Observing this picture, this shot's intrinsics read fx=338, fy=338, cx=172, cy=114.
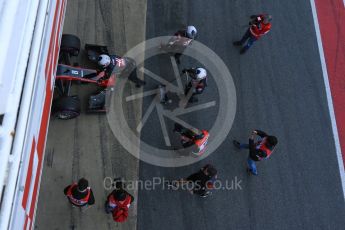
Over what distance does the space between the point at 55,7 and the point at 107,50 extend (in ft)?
9.94

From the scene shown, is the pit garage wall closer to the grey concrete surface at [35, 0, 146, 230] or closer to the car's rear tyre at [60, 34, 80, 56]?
the grey concrete surface at [35, 0, 146, 230]

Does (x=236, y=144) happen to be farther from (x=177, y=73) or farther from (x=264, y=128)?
(x=177, y=73)

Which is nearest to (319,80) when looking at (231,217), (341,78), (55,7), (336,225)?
(341,78)

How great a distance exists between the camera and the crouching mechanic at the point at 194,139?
674cm

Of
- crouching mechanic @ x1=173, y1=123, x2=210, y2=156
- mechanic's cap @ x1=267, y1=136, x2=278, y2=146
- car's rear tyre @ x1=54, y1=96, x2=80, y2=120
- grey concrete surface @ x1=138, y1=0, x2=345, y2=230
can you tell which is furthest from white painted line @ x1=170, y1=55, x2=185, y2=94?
Result: car's rear tyre @ x1=54, y1=96, x2=80, y2=120

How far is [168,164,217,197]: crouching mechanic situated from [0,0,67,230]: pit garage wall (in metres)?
3.09

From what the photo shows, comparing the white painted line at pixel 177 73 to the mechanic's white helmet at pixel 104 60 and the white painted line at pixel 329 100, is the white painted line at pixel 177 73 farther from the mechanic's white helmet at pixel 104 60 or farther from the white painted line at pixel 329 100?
the white painted line at pixel 329 100

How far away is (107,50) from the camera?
7941mm

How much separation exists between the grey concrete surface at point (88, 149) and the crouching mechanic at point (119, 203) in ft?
1.84

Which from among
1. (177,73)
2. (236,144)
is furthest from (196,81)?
(236,144)

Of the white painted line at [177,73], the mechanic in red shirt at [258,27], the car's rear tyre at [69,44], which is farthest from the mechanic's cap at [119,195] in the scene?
the mechanic in red shirt at [258,27]

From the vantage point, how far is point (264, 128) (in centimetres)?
827

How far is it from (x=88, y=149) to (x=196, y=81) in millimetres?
2770

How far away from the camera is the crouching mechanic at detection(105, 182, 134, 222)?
577 centimetres
